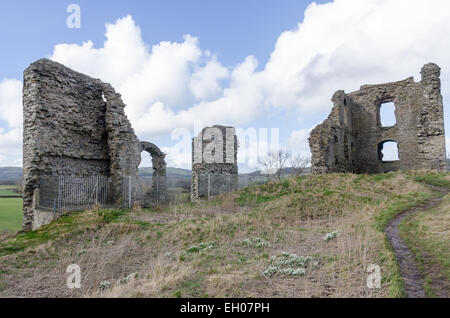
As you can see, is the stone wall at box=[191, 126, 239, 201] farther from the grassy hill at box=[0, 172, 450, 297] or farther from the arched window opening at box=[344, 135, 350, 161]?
the grassy hill at box=[0, 172, 450, 297]

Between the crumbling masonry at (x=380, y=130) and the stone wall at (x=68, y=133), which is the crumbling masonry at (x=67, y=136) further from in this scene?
the crumbling masonry at (x=380, y=130)

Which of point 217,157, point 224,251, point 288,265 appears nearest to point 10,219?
point 217,157

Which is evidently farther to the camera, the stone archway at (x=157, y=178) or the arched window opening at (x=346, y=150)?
the arched window opening at (x=346, y=150)

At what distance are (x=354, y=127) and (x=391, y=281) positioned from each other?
24490mm

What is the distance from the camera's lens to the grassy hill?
15.7 ft

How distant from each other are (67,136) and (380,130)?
23.7 metres

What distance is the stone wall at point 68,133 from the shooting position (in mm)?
12602

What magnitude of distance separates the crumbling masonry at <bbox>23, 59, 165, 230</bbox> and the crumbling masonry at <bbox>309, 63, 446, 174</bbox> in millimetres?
12642

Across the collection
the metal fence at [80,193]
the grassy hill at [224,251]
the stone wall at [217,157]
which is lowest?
the grassy hill at [224,251]

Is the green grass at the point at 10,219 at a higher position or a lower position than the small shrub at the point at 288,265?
lower

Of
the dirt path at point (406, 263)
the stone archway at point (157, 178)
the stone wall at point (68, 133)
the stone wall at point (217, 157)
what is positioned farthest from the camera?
the stone wall at point (217, 157)

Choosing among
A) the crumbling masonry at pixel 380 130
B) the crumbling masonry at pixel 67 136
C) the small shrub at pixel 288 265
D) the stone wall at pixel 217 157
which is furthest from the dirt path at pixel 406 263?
the stone wall at pixel 217 157

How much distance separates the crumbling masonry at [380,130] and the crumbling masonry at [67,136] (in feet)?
41.5
